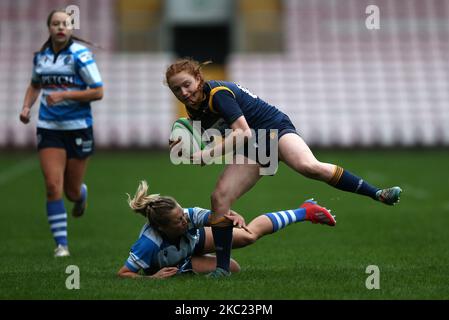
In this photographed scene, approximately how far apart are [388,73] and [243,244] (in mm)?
20179

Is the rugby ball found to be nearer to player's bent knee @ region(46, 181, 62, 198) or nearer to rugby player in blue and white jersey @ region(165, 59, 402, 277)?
rugby player in blue and white jersey @ region(165, 59, 402, 277)

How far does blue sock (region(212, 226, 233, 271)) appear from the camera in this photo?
7266 millimetres

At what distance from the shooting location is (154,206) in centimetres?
714

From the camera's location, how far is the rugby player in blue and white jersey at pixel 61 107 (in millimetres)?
8984

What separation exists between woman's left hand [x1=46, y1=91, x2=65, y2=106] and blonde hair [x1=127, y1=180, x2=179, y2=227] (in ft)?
6.18

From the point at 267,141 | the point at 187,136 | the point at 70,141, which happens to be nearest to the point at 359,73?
the point at 70,141

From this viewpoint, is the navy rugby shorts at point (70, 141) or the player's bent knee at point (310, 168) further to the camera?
the navy rugby shorts at point (70, 141)

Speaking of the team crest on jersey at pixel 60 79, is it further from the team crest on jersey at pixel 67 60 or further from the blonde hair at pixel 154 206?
the blonde hair at pixel 154 206

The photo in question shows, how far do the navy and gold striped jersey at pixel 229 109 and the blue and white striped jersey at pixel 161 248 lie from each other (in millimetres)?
698

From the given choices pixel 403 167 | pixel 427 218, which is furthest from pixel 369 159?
pixel 427 218

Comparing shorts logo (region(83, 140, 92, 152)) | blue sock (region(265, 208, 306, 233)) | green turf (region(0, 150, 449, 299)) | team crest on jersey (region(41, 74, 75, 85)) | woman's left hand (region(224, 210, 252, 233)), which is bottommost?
green turf (region(0, 150, 449, 299))

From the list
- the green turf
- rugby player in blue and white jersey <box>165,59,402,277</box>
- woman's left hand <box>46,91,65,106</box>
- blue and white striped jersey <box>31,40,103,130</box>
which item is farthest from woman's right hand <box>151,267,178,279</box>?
blue and white striped jersey <box>31,40,103,130</box>

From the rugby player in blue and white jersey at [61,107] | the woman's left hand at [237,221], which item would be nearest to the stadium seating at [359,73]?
the rugby player in blue and white jersey at [61,107]

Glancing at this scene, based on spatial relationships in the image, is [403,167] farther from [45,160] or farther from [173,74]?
[173,74]
